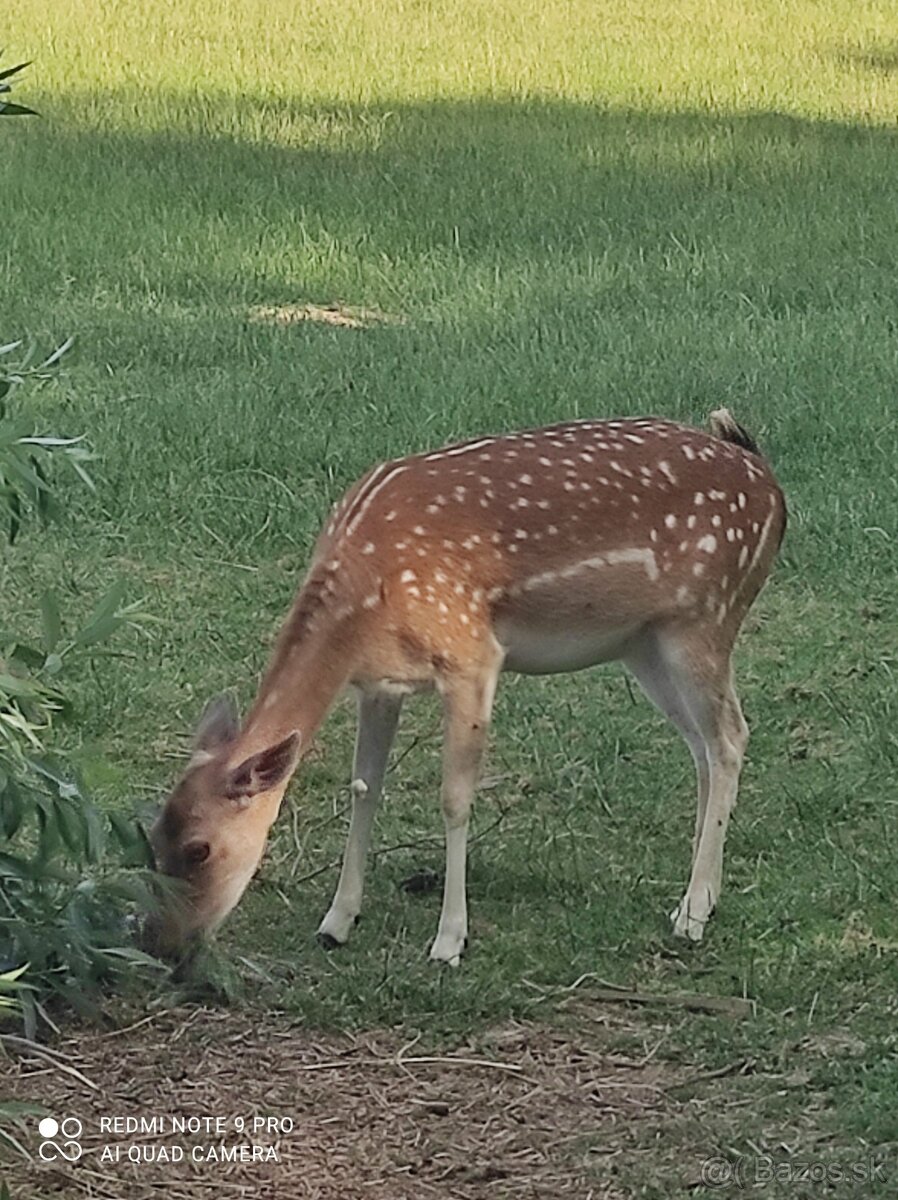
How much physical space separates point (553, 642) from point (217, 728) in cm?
86

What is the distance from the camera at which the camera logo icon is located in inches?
178

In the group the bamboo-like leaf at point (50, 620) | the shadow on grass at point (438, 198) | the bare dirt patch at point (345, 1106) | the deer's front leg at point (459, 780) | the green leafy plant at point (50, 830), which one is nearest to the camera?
the green leafy plant at point (50, 830)

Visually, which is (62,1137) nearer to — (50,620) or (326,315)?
(50,620)

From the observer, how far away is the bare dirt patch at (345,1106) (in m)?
4.48

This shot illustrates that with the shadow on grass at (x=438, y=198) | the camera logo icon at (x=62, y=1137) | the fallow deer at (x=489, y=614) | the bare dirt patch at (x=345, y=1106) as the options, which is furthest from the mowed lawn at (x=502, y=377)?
the camera logo icon at (x=62, y=1137)

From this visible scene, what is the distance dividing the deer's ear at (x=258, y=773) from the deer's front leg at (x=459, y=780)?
0.45 m

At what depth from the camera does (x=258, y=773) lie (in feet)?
→ 17.2

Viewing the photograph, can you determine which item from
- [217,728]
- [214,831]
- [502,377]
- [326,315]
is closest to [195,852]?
[214,831]

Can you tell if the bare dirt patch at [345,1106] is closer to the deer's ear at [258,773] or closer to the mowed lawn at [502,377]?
the mowed lawn at [502,377]

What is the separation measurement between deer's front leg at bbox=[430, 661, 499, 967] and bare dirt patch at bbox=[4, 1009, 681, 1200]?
41 centimetres

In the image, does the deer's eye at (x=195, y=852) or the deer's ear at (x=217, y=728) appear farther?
the deer's ear at (x=217, y=728)

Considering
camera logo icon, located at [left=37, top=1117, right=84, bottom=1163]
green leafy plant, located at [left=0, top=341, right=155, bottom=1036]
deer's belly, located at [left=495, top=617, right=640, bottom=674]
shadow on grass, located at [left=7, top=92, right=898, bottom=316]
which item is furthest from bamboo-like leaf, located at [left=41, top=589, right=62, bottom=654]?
shadow on grass, located at [left=7, top=92, right=898, bottom=316]

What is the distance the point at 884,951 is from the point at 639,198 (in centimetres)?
867

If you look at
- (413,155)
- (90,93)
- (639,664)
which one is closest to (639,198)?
(413,155)
